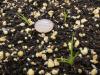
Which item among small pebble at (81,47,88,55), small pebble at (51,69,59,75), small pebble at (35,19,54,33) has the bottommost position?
small pebble at (51,69,59,75)

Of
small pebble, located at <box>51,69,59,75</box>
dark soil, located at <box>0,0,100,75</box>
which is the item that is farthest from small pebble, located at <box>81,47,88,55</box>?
small pebble, located at <box>51,69,59,75</box>

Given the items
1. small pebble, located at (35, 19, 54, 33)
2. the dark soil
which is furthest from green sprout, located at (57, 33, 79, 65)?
small pebble, located at (35, 19, 54, 33)

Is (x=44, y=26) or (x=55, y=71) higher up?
(x=44, y=26)

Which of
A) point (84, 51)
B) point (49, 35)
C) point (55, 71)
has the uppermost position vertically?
point (49, 35)

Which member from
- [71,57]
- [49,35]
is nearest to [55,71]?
[71,57]

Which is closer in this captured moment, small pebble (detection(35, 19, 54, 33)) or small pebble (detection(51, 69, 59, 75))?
small pebble (detection(51, 69, 59, 75))

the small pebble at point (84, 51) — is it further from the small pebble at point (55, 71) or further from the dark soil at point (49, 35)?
the small pebble at point (55, 71)

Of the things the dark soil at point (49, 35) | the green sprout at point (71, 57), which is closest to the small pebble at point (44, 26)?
the dark soil at point (49, 35)

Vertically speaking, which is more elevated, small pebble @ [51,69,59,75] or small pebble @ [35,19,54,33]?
small pebble @ [35,19,54,33]

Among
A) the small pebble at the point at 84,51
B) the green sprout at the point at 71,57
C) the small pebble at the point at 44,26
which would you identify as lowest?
the green sprout at the point at 71,57

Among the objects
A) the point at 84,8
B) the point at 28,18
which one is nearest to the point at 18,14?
the point at 28,18

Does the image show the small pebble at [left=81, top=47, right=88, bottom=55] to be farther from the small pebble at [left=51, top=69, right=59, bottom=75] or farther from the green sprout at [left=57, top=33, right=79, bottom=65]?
the small pebble at [left=51, top=69, right=59, bottom=75]

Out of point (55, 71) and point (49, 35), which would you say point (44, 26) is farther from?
point (55, 71)
